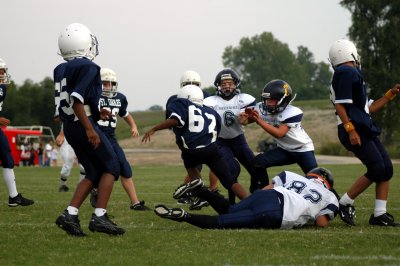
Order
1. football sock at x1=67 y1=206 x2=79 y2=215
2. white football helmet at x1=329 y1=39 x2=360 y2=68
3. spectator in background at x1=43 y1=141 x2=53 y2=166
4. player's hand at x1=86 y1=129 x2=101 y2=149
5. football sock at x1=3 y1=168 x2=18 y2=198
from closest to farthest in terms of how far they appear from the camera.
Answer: player's hand at x1=86 y1=129 x2=101 y2=149, football sock at x1=67 y1=206 x2=79 y2=215, white football helmet at x1=329 y1=39 x2=360 y2=68, football sock at x1=3 y1=168 x2=18 y2=198, spectator in background at x1=43 y1=141 x2=53 y2=166

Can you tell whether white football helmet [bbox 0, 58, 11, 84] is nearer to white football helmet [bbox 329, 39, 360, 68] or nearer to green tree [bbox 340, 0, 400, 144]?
white football helmet [bbox 329, 39, 360, 68]

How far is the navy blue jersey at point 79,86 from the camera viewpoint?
20.6ft

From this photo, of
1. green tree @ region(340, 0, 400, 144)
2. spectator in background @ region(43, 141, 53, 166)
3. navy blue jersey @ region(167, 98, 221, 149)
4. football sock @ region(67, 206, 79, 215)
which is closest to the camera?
football sock @ region(67, 206, 79, 215)

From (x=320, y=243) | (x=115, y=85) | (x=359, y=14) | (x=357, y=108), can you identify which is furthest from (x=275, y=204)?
(x=359, y=14)

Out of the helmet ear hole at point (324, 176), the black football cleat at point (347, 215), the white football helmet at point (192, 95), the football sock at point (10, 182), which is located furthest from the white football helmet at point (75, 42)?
the football sock at point (10, 182)

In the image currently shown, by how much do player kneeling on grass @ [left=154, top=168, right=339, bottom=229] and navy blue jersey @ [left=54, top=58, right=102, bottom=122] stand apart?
1109mm

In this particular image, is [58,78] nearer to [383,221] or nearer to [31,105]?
[383,221]

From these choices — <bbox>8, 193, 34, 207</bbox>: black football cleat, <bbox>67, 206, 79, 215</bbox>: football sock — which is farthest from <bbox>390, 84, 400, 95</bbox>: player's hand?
<bbox>8, 193, 34, 207</bbox>: black football cleat

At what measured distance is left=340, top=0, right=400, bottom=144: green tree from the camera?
1826 inches

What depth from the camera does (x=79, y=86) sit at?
627cm

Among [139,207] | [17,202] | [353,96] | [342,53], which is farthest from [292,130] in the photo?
[17,202]

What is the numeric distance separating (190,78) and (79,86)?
433 cm

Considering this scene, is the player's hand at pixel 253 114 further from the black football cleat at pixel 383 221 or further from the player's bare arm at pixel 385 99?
the black football cleat at pixel 383 221

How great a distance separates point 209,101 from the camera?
941cm
